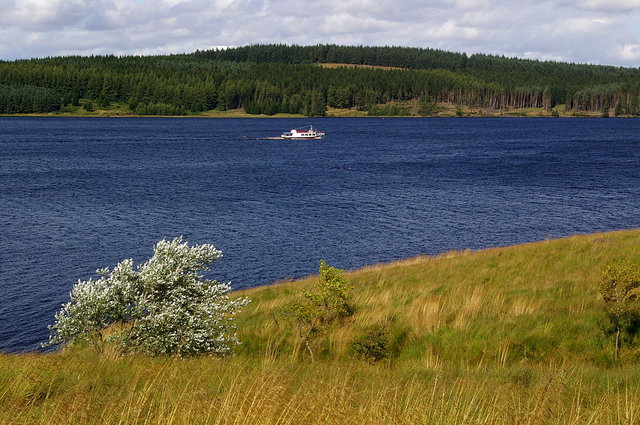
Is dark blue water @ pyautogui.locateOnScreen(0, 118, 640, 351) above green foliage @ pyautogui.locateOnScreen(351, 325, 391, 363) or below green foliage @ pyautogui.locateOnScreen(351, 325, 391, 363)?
below

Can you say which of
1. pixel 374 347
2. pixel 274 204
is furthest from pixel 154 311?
pixel 274 204

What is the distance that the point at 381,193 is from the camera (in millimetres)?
73125

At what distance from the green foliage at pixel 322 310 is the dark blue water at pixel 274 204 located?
49.7ft

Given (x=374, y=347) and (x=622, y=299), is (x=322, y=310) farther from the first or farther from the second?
(x=622, y=299)

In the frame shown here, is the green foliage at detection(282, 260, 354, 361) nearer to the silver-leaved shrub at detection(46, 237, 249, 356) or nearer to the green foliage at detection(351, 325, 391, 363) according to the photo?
the green foliage at detection(351, 325, 391, 363)

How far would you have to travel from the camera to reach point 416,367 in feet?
43.1

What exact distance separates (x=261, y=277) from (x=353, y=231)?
47.9 ft

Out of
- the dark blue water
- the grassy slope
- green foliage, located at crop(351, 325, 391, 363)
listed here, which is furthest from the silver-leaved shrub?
the dark blue water

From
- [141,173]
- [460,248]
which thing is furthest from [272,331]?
[141,173]

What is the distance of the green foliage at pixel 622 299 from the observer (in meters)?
16.3

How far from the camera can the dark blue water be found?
41875 millimetres

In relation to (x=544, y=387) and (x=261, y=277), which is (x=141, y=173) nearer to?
(x=261, y=277)

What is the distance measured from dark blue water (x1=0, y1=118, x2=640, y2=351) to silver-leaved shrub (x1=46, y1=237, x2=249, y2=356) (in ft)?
43.2

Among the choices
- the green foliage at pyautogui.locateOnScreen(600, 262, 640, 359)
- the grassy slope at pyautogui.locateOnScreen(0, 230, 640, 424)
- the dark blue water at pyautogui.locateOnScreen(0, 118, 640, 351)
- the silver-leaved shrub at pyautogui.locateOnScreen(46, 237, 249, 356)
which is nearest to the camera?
the grassy slope at pyautogui.locateOnScreen(0, 230, 640, 424)
